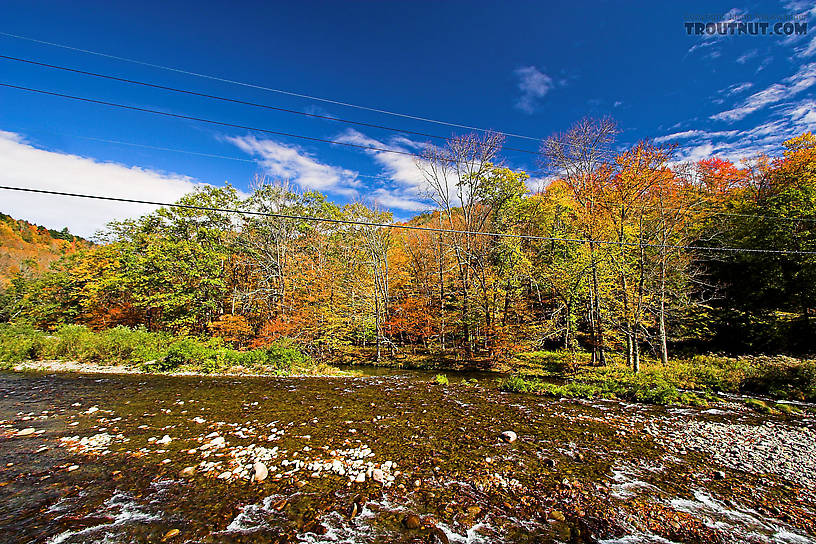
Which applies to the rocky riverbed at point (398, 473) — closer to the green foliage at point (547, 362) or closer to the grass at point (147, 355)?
the grass at point (147, 355)

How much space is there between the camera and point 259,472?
14.7 ft

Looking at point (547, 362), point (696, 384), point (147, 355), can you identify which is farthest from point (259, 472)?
point (547, 362)

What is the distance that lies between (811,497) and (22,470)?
11.3 m

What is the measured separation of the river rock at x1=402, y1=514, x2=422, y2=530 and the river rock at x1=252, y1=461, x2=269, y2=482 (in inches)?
87.2

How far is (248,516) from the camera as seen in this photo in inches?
142

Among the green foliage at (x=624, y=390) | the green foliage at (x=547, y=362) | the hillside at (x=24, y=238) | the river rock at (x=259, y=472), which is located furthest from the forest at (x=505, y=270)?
the hillside at (x=24, y=238)

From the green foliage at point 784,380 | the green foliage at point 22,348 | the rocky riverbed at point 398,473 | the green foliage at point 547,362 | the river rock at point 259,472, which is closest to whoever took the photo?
the rocky riverbed at point 398,473

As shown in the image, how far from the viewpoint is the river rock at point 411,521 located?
11.6 feet

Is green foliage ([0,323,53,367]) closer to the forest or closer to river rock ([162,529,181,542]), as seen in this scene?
the forest

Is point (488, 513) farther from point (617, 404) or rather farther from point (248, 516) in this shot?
point (617, 404)

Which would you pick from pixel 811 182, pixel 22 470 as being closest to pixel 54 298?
pixel 22 470

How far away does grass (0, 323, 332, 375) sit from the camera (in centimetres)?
1263

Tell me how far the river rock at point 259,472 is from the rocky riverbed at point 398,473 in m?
0.02

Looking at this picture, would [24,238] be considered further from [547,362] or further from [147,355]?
[547,362]
